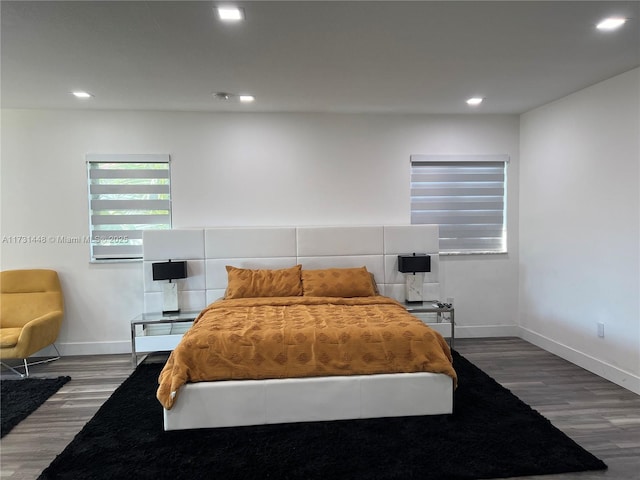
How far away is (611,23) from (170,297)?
433cm

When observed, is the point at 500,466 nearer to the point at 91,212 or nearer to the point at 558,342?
the point at 558,342

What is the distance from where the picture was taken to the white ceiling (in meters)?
2.27

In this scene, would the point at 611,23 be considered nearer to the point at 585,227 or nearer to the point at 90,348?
the point at 585,227

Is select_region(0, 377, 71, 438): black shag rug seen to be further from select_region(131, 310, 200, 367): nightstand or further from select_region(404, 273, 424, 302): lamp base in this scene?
select_region(404, 273, 424, 302): lamp base

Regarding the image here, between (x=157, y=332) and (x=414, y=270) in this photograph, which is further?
(x=414, y=270)

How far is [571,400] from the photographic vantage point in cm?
316

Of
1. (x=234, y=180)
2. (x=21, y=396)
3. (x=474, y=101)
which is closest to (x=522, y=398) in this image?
(x=474, y=101)

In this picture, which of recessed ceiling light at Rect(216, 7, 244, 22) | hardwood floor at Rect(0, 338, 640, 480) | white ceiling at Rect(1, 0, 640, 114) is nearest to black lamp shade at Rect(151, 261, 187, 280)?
hardwood floor at Rect(0, 338, 640, 480)

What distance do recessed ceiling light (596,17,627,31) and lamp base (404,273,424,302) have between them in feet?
9.03

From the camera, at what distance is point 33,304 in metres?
4.18

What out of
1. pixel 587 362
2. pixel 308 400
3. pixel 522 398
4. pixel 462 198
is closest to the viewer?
pixel 308 400

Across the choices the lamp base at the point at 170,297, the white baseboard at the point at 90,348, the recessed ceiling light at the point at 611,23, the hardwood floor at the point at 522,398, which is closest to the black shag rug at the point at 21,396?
the hardwood floor at the point at 522,398

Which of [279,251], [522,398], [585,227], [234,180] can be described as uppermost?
[234,180]

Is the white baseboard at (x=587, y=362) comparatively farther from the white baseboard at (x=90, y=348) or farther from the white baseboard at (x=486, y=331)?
the white baseboard at (x=90, y=348)
